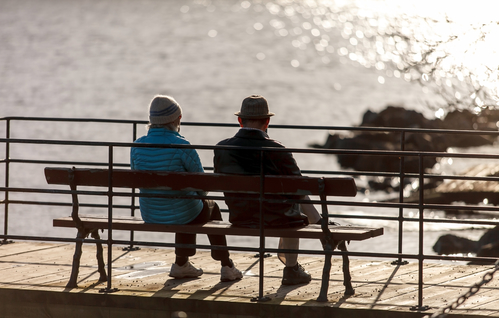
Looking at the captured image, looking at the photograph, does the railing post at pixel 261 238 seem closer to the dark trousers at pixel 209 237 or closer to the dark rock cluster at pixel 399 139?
the dark trousers at pixel 209 237

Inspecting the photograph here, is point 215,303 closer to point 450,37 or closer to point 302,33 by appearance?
point 450,37

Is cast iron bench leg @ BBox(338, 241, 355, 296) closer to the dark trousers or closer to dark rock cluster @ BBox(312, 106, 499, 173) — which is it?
the dark trousers

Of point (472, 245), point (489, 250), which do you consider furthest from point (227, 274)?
point (472, 245)

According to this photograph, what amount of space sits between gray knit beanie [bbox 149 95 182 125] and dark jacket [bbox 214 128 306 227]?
463 mm

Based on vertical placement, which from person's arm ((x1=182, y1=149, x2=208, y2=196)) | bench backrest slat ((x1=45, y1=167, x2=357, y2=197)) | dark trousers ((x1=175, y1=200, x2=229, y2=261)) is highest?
person's arm ((x1=182, y1=149, x2=208, y2=196))

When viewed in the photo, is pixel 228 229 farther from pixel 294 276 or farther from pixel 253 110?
pixel 253 110

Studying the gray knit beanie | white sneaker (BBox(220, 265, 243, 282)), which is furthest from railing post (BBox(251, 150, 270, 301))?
the gray knit beanie

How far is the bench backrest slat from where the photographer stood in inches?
218

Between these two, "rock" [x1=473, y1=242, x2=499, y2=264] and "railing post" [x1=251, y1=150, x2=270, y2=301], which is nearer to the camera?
"railing post" [x1=251, y1=150, x2=270, y2=301]

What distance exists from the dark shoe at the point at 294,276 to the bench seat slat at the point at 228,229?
0.49 metres

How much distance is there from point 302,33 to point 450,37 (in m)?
83.8

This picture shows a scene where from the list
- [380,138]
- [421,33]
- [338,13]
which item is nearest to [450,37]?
[421,33]

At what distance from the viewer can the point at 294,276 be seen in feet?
20.6

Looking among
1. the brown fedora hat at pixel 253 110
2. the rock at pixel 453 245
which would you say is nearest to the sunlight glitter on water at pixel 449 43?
the rock at pixel 453 245
